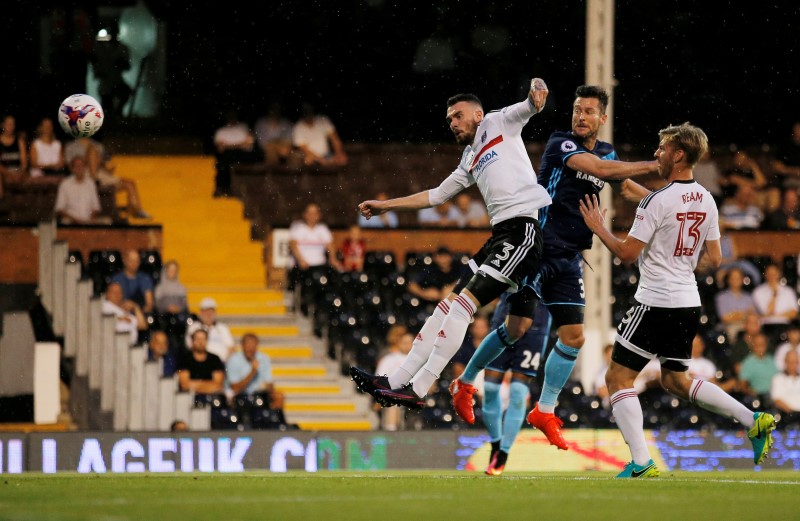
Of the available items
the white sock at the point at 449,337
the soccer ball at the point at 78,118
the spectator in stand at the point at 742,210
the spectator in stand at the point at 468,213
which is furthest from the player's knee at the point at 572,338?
the spectator in stand at the point at 742,210

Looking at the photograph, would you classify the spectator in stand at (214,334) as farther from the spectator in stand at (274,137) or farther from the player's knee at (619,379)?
the player's knee at (619,379)

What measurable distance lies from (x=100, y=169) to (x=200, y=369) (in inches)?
160

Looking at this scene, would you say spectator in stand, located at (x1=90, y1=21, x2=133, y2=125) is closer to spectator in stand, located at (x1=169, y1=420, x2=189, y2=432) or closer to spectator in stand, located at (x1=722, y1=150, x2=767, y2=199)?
spectator in stand, located at (x1=169, y1=420, x2=189, y2=432)

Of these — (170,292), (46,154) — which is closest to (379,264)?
(170,292)

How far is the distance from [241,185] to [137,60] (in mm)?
4555

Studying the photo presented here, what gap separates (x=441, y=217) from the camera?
1916 cm

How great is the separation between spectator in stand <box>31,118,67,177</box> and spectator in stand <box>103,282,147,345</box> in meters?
2.77

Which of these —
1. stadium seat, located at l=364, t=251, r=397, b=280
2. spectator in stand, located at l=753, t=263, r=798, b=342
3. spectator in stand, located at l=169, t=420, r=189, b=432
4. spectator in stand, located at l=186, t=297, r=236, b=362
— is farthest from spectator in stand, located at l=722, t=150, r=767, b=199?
spectator in stand, located at l=169, t=420, r=189, b=432

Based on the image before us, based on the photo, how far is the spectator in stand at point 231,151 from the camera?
2056cm

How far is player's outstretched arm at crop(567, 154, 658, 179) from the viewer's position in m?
9.20

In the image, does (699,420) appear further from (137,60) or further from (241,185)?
(137,60)

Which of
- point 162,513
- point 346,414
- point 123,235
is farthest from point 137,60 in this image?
point 162,513

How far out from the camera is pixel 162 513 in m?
6.89

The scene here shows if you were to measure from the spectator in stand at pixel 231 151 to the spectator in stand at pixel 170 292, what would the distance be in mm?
3612
